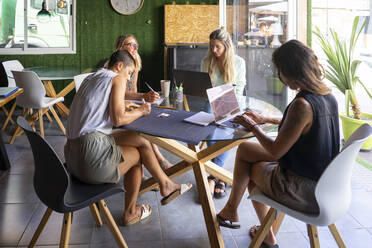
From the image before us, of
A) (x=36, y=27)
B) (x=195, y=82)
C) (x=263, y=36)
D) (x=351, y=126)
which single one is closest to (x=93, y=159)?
(x=195, y=82)

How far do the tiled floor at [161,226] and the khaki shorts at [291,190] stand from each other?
0.64 metres

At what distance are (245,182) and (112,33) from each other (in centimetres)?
510

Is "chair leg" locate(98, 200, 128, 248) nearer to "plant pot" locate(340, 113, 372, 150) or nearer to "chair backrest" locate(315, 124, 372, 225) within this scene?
"chair backrest" locate(315, 124, 372, 225)

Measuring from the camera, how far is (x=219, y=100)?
2355 millimetres

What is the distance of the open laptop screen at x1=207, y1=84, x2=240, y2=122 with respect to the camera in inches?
91.9

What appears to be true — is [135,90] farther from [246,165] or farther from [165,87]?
[246,165]

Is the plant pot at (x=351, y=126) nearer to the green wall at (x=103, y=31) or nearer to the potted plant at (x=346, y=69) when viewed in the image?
the potted plant at (x=346, y=69)

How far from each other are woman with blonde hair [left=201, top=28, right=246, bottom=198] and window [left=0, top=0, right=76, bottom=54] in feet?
12.7

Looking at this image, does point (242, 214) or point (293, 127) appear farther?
point (242, 214)

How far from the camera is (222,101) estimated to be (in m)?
2.37

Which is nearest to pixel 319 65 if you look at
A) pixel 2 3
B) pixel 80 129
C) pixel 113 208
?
pixel 80 129

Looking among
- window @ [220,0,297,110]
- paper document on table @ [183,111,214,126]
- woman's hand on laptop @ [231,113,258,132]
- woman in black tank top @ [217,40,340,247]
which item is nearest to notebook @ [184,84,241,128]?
paper document on table @ [183,111,214,126]

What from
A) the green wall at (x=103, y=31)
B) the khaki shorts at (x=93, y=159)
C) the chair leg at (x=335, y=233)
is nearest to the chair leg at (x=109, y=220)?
the khaki shorts at (x=93, y=159)

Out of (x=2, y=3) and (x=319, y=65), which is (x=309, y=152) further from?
(x=2, y=3)
